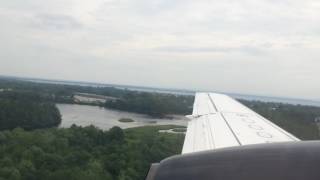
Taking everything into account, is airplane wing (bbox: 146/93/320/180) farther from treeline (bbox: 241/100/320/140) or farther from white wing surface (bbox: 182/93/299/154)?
treeline (bbox: 241/100/320/140)

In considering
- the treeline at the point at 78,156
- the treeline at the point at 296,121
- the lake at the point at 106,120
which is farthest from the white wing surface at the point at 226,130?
the lake at the point at 106,120

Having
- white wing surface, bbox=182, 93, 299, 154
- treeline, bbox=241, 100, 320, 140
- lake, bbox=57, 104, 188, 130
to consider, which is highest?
white wing surface, bbox=182, 93, 299, 154

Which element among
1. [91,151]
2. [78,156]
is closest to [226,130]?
[78,156]

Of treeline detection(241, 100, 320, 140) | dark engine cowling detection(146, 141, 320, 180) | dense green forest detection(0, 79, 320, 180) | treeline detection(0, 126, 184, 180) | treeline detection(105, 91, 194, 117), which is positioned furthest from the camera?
treeline detection(105, 91, 194, 117)

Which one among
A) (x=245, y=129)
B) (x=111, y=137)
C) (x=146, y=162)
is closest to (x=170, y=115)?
(x=111, y=137)

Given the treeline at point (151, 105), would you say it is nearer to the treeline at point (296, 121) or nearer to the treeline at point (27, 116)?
the treeline at point (27, 116)

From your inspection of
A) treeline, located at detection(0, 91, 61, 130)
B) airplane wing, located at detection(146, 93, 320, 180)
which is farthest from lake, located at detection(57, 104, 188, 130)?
airplane wing, located at detection(146, 93, 320, 180)

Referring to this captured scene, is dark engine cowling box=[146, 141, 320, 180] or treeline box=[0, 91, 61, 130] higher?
dark engine cowling box=[146, 141, 320, 180]
